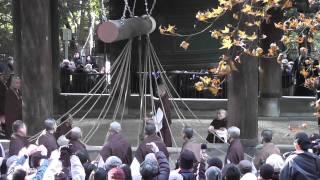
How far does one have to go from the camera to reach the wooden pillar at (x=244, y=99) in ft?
37.2

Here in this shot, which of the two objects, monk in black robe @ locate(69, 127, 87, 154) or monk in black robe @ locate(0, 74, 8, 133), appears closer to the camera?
monk in black robe @ locate(69, 127, 87, 154)

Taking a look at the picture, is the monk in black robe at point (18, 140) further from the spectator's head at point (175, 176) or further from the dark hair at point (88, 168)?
the spectator's head at point (175, 176)

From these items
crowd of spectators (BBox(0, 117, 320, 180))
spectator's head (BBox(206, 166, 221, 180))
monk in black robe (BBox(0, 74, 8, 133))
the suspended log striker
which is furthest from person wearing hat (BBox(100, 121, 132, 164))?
monk in black robe (BBox(0, 74, 8, 133))

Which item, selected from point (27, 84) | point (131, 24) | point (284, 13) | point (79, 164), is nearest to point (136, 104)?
point (284, 13)

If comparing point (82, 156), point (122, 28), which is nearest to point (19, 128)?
point (82, 156)

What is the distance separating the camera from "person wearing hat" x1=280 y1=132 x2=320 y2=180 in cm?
710

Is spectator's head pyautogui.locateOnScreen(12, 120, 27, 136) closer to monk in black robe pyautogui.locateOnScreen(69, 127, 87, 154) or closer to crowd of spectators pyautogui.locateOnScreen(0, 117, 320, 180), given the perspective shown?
crowd of spectators pyautogui.locateOnScreen(0, 117, 320, 180)

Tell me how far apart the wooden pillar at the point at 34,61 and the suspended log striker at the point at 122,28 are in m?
2.44

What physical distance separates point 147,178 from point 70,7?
25.6 metres

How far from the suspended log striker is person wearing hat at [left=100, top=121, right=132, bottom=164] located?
1.28 m

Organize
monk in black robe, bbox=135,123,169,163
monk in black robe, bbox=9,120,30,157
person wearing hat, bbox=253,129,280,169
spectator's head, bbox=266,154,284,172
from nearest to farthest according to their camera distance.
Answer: spectator's head, bbox=266,154,284,172 < person wearing hat, bbox=253,129,280,169 < monk in black robe, bbox=135,123,169,163 < monk in black robe, bbox=9,120,30,157

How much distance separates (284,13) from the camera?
16938mm

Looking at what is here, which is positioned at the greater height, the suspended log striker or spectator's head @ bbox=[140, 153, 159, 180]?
the suspended log striker

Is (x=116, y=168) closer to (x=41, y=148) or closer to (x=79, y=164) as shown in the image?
(x=79, y=164)
